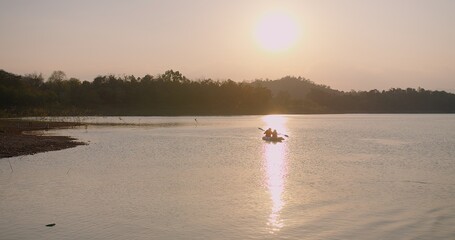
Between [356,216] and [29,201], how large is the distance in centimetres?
969

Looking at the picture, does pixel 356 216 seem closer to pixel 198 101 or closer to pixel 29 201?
pixel 29 201

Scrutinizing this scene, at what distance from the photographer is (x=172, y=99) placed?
4611 inches

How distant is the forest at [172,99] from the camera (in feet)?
280

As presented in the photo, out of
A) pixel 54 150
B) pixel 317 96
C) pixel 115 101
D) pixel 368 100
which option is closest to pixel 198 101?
pixel 115 101

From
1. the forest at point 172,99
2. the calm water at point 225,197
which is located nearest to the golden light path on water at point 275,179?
the calm water at point 225,197

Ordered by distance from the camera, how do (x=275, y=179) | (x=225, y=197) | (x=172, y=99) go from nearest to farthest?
(x=225, y=197), (x=275, y=179), (x=172, y=99)

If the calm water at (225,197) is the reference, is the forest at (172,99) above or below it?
above

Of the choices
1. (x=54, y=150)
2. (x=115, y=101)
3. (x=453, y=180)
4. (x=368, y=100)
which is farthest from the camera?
(x=368, y=100)

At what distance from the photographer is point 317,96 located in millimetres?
156000

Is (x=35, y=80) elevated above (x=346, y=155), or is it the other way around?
(x=35, y=80)

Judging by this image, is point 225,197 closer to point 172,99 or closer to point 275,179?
point 275,179

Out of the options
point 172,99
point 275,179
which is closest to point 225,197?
point 275,179

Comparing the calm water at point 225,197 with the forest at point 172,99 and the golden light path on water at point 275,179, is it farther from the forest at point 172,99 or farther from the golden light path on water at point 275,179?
the forest at point 172,99

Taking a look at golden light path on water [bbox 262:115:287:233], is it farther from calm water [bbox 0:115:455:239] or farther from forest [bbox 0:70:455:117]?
forest [bbox 0:70:455:117]
